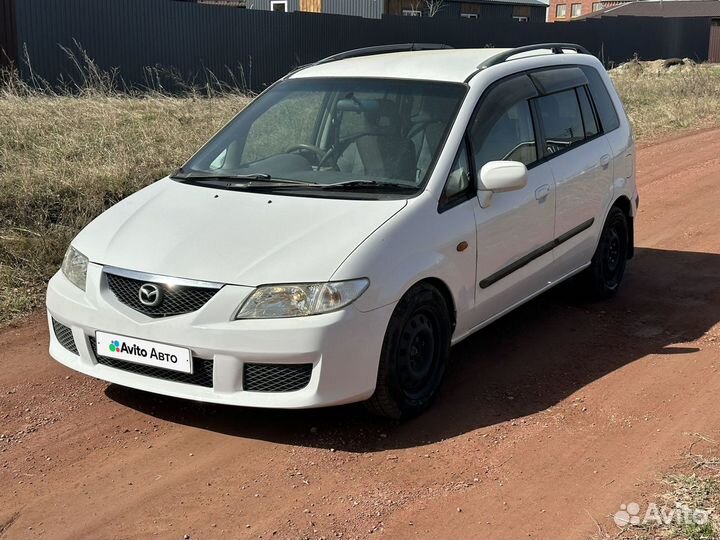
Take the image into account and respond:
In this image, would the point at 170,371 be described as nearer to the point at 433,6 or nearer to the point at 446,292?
the point at 446,292

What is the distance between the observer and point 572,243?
6.03 meters

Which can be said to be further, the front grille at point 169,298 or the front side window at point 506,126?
the front side window at point 506,126

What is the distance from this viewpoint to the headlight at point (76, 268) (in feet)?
15.1

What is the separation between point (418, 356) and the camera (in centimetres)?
466

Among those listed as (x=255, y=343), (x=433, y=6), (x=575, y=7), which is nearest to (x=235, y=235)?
(x=255, y=343)

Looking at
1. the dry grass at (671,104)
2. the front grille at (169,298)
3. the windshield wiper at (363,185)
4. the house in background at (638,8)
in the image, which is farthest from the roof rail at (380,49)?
the house in background at (638,8)

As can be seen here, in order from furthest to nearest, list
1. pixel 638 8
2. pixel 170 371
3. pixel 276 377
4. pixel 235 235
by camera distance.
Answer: pixel 638 8, pixel 235 235, pixel 170 371, pixel 276 377

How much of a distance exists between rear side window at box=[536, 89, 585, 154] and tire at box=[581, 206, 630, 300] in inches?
30.7

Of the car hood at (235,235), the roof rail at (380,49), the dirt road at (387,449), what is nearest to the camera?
the dirt road at (387,449)

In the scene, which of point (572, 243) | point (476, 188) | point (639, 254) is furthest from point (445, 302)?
point (639, 254)

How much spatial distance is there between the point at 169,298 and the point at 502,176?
187 cm

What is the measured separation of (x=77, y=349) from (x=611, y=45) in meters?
37.1

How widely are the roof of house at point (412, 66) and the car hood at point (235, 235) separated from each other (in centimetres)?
111

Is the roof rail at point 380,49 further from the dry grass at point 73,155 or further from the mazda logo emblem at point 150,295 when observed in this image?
the dry grass at point 73,155
